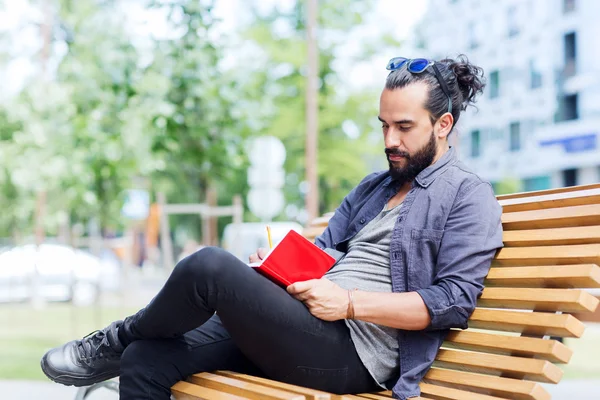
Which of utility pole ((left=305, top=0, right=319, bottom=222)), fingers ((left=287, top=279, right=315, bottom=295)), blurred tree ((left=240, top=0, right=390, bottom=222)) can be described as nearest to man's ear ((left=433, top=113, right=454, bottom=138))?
fingers ((left=287, top=279, right=315, bottom=295))

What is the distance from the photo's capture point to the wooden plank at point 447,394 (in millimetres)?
2625

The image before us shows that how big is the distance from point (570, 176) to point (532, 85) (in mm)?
4258

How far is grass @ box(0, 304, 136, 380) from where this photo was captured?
793cm

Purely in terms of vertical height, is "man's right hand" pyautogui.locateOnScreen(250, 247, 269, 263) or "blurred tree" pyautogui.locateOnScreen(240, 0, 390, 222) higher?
"blurred tree" pyautogui.locateOnScreen(240, 0, 390, 222)

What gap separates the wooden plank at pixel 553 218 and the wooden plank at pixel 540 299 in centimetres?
30

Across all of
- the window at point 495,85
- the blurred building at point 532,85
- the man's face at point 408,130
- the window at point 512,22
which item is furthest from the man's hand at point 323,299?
the window at point 495,85

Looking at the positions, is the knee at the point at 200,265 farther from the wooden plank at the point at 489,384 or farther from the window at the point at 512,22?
the window at the point at 512,22

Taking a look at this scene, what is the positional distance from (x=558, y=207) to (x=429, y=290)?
2.15 ft

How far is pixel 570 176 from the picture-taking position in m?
30.0

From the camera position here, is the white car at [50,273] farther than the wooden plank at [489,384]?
Yes

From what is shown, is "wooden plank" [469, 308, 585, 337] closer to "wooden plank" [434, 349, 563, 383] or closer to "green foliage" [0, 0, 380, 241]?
"wooden plank" [434, 349, 563, 383]

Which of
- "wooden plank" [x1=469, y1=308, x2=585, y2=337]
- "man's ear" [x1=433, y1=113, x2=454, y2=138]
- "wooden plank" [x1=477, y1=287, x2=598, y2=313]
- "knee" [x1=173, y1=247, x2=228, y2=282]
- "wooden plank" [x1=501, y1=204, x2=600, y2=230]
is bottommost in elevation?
"wooden plank" [x1=469, y1=308, x2=585, y2=337]

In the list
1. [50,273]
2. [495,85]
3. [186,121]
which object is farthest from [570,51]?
[186,121]

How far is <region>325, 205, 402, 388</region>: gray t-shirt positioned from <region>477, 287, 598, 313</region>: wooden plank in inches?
13.7
